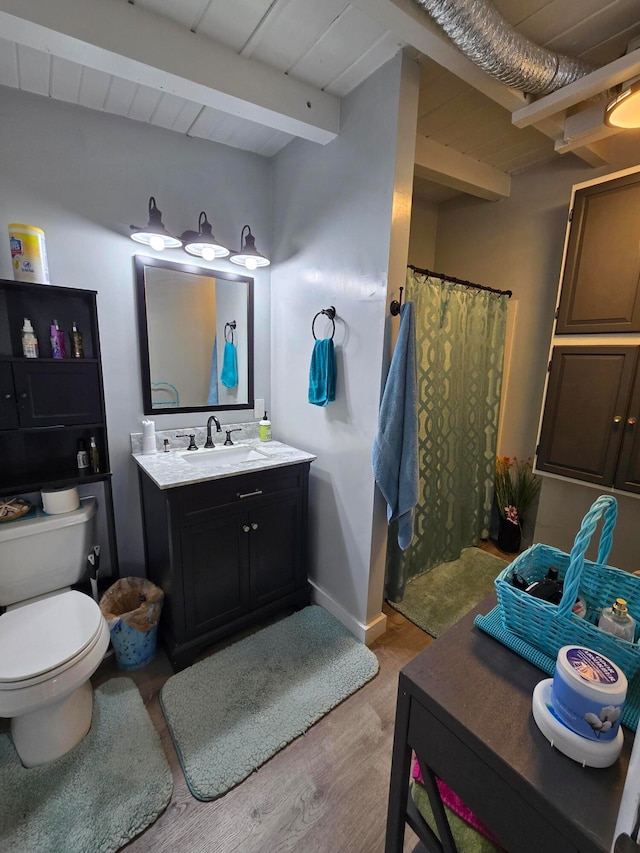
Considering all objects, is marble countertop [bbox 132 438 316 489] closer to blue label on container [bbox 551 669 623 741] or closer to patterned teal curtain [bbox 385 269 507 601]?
patterned teal curtain [bbox 385 269 507 601]

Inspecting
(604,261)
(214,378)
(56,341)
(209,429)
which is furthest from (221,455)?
(604,261)

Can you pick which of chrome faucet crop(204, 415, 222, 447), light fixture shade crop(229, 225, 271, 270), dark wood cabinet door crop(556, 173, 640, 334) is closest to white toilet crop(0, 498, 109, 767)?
chrome faucet crop(204, 415, 222, 447)

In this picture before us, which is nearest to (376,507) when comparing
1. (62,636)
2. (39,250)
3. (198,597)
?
(198,597)

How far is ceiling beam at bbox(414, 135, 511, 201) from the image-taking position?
203 centimetres

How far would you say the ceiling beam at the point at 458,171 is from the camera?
203cm

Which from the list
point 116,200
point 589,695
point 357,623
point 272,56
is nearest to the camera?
point 589,695

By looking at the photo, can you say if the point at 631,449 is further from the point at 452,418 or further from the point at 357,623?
the point at 357,623

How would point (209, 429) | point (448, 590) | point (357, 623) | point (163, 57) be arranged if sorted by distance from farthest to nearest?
point (448, 590), point (209, 429), point (357, 623), point (163, 57)

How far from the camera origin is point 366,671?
171 cm

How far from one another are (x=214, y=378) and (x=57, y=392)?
2.59ft

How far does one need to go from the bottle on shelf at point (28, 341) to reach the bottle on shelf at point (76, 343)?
0.49 ft

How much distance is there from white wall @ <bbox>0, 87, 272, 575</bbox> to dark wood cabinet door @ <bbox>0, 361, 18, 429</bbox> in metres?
0.39

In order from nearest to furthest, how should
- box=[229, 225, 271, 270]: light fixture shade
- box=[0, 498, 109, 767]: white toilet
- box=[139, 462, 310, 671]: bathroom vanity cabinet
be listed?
box=[0, 498, 109, 767]: white toilet → box=[139, 462, 310, 671]: bathroom vanity cabinet → box=[229, 225, 271, 270]: light fixture shade

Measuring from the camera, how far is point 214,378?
2.19m
